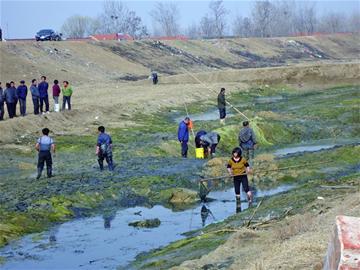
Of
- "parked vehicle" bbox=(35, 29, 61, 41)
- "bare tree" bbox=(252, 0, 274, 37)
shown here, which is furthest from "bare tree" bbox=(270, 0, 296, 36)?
"parked vehicle" bbox=(35, 29, 61, 41)

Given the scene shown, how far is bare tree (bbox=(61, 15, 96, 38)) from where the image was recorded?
146 metres

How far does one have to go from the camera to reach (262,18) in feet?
509

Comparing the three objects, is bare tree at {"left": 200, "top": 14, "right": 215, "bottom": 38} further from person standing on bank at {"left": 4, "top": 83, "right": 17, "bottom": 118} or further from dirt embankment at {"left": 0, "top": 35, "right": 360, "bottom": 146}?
person standing on bank at {"left": 4, "top": 83, "right": 17, "bottom": 118}

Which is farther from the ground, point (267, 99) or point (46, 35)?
point (46, 35)

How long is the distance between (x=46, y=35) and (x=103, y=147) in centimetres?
5313

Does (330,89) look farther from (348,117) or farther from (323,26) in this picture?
(323,26)

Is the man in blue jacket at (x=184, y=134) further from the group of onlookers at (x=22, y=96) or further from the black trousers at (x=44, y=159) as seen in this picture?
the group of onlookers at (x=22, y=96)

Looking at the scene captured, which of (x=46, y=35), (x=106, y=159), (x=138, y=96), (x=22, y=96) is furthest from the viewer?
(x=46, y=35)

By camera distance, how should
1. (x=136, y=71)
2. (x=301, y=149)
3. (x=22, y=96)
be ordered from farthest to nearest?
(x=136, y=71)
(x=22, y=96)
(x=301, y=149)

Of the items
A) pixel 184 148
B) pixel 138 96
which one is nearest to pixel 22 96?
pixel 184 148

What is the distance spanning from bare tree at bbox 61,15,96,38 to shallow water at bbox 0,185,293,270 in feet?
426

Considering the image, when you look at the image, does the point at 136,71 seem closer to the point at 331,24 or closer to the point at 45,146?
the point at 45,146

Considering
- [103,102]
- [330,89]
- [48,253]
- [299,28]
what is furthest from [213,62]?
[299,28]

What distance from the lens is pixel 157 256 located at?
1358cm
